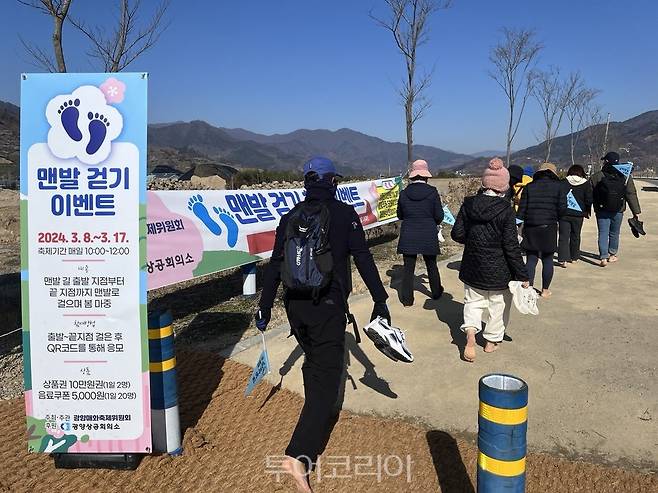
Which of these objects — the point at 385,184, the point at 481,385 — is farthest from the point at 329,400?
the point at 385,184

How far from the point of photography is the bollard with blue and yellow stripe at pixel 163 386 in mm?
3277

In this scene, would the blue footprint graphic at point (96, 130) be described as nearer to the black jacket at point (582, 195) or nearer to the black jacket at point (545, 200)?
the black jacket at point (545, 200)

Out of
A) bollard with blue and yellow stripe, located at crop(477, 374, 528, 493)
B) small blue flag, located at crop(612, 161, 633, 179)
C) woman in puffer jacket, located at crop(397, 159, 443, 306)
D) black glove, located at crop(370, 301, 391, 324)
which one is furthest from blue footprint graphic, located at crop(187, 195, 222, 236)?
small blue flag, located at crop(612, 161, 633, 179)

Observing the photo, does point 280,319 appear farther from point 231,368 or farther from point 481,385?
point 481,385

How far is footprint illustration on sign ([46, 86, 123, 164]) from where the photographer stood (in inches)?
117

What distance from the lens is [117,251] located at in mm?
Answer: 3053

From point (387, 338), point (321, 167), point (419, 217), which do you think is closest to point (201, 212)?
point (419, 217)

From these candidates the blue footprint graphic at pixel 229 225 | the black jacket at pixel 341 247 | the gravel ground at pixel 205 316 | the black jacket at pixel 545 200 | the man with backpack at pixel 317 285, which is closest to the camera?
the man with backpack at pixel 317 285

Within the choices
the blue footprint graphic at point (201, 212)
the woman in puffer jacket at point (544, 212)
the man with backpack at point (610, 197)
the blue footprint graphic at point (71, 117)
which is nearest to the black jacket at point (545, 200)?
the woman in puffer jacket at point (544, 212)

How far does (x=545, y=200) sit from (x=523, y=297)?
2.50 meters

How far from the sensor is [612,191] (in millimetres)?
8227

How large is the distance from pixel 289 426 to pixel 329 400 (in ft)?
2.74

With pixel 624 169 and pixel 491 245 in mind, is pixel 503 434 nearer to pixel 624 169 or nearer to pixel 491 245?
pixel 491 245

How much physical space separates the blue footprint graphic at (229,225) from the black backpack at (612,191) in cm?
615
